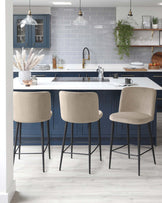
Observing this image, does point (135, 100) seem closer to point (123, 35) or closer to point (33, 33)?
point (123, 35)

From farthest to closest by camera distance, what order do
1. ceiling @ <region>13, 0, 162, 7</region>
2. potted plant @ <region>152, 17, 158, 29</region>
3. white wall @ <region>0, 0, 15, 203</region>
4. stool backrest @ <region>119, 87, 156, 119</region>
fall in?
potted plant @ <region>152, 17, 158, 29</region>
ceiling @ <region>13, 0, 162, 7</region>
stool backrest @ <region>119, 87, 156, 119</region>
white wall @ <region>0, 0, 15, 203</region>

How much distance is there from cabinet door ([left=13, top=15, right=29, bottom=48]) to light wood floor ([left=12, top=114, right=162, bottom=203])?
3882 mm

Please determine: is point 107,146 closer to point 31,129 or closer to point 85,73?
point 31,129

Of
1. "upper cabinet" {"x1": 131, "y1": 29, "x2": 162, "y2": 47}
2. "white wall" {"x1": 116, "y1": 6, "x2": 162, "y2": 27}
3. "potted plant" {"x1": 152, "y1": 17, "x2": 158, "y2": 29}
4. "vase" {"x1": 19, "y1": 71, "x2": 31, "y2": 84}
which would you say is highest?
"white wall" {"x1": 116, "y1": 6, "x2": 162, "y2": 27}

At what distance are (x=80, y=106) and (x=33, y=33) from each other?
4.27 metres

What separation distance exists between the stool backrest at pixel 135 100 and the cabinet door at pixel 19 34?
4033 mm

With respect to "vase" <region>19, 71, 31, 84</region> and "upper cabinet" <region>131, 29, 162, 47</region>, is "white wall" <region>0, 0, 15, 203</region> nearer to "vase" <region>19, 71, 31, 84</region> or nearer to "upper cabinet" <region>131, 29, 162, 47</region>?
"vase" <region>19, 71, 31, 84</region>

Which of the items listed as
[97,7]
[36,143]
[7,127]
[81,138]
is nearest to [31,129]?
[36,143]

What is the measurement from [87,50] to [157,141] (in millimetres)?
3533

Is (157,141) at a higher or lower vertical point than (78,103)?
lower

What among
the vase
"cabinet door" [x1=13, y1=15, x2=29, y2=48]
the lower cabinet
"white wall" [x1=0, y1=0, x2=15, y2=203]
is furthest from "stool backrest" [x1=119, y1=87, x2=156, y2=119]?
"cabinet door" [x1=13, y1=15, x2=29, y2=48]

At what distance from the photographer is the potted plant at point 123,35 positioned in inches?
312

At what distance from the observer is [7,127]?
3.27m

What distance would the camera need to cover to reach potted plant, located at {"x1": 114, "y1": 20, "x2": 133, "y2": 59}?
7914 millimetres
